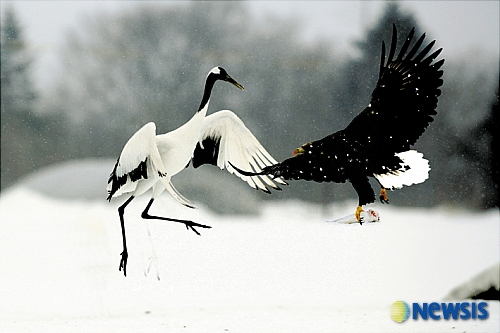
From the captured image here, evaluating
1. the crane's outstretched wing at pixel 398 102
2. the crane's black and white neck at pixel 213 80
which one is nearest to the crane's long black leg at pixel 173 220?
the crane's black and white neck at pixel 213 80

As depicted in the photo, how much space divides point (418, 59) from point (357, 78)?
0.29 metres

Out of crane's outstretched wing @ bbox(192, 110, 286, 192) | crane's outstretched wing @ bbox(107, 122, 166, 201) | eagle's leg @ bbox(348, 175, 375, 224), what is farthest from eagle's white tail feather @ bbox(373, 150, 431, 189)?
crane's outstretched wing @ bbox(107, 122, 166, 201)

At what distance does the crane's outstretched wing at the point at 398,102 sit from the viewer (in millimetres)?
2408

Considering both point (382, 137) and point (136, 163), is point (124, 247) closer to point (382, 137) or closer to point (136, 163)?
point (136, 163)

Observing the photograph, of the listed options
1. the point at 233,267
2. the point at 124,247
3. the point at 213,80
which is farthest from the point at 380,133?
the point at 124,247

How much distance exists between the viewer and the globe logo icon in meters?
2.51

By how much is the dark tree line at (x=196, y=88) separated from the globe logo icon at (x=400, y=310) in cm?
49

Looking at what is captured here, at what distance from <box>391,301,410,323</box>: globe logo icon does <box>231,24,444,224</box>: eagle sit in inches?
18.4

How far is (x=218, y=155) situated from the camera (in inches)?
94.8

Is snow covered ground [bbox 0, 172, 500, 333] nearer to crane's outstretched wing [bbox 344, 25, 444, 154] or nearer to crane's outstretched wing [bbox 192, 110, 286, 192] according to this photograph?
crane's outstretched wing [bbox 192, 110, 286, 192]

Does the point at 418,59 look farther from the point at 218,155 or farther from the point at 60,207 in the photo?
the point at 60,207

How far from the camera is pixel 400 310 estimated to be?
251 centimetres

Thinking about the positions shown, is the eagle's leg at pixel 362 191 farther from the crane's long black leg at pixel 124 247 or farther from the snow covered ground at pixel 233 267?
the crane's long black leg at pixel 124 247

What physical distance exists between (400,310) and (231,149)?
1.12 m
